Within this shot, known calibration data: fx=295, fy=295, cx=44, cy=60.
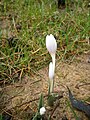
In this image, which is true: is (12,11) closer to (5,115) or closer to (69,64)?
(69,64)

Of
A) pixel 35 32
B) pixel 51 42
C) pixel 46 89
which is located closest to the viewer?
pixel 51 42

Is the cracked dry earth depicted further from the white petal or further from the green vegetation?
the white petal

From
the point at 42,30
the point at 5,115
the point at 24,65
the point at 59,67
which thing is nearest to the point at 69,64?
the point at 59,67

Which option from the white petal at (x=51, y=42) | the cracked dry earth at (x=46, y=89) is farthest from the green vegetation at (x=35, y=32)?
the white petal at (x=51, y=42)

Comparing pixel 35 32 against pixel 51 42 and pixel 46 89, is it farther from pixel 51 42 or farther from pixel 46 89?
pixel 51 42

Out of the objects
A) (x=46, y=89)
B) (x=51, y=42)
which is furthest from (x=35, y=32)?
(x=51, y=42)

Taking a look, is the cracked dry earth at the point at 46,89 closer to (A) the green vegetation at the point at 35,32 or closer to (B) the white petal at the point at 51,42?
(A) the green vegetation at the point at 35,32

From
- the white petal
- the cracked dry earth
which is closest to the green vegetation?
the cracked dry earth
